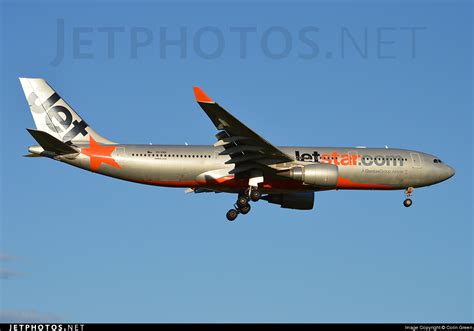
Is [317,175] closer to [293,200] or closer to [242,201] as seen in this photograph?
[242,201]

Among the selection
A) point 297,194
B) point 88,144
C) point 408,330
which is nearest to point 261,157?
point 297,194

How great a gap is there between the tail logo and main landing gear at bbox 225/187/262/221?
9.15 m

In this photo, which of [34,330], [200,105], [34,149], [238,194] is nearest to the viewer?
[34,330]

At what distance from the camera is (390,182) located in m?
50.7

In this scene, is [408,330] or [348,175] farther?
[348,175]

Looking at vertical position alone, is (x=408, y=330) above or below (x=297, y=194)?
below

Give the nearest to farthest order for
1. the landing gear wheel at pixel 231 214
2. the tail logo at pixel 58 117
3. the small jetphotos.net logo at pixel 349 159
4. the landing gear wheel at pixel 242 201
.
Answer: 1. the landing gear wheel at pixel 242 201
2. the landing gear wheel at pixel 231 214
3. the small jetphotos.net logo at pixel 349 159
4. the tail logo at pixel 58 117

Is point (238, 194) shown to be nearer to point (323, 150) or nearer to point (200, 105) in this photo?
point (323, 150)

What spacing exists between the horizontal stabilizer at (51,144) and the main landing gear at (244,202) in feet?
29.4

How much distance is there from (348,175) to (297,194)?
3547 mm

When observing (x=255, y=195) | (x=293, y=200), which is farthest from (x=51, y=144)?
(x=293, y=200)

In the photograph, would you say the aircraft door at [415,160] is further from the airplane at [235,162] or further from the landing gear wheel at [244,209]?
the landing gear wheel at [244,209]

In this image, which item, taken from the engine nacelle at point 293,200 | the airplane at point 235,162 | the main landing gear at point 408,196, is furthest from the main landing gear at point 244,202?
the main landing gear at point 408,196

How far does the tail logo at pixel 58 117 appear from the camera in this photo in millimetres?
50219
